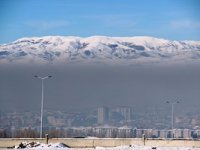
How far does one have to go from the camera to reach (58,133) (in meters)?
120

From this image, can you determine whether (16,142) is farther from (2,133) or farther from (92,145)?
(2,133)

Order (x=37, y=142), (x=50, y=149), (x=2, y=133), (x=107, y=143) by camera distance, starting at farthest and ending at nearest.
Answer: (x=2, y=133) < (x=107, y=143) < (x=37, y=142) < (x=50, y=149)

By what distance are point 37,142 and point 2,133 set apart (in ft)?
110

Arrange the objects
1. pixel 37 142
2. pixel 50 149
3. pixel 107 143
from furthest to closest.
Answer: pixel 107 143, pixel 37 142, pixel 50 149

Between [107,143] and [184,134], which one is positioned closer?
[107,143]

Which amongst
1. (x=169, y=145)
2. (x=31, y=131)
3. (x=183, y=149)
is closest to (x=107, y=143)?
(x=169, y=145)

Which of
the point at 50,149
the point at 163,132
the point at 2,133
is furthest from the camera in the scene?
the point at 163,132

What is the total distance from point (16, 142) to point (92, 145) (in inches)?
367

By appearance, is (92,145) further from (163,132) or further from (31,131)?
(163,132)

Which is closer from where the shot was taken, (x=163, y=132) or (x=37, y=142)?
(x=37, y=142)

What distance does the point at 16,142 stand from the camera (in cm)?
8156

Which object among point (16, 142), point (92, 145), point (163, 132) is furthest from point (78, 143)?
point (163, 132)

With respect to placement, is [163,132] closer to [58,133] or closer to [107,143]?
[58,133]

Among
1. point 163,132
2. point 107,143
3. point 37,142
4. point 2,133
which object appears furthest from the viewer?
point 163,132
